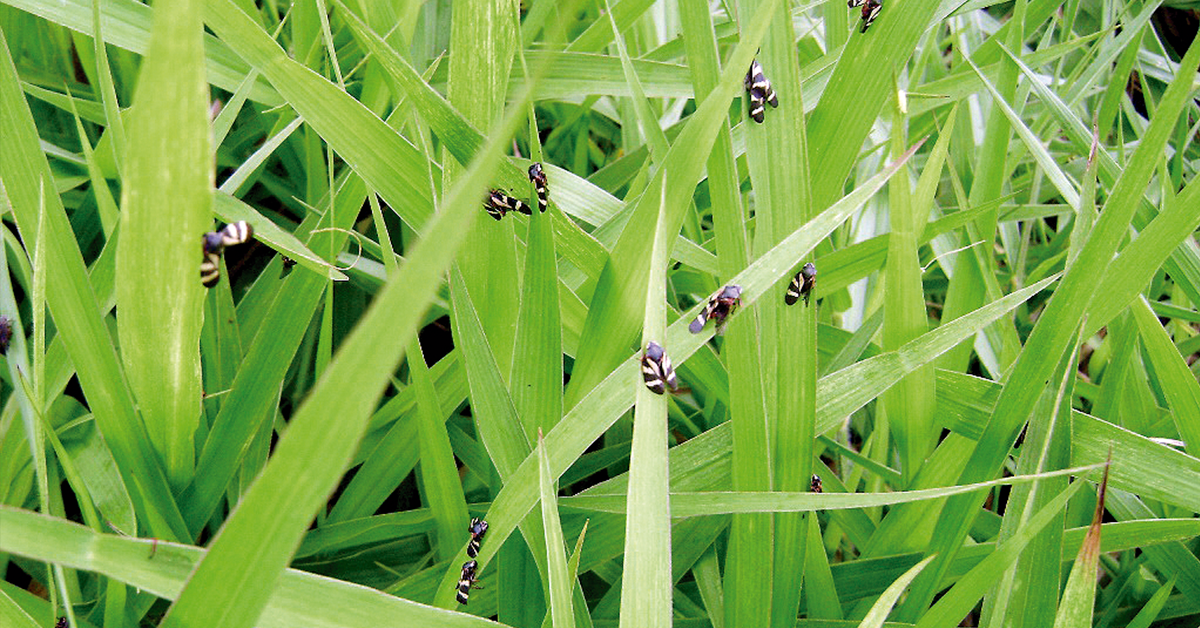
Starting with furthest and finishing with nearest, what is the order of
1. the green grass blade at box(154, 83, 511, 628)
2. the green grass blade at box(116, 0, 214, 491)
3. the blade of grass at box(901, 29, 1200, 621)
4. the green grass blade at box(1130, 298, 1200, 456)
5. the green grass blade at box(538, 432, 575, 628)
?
1. the green grass blade at box(1130, 298, 1200, 456)
2. the blade of grass at box(901, 29, 1200, 621)
3. the green grass blade at box(538, 432, 575, 628)
4. the green grass blade at box(116, 0, 214, 491)
5. the green grass blade at box(154, 83, 511, 628)

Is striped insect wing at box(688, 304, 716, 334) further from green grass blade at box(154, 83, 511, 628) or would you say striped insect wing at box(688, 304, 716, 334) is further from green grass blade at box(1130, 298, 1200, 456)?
green grass blade at box(1130, 298, 1200, 456)

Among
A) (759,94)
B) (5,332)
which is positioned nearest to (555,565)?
(759,94)

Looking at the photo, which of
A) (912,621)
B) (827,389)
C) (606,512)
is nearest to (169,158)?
(606,512)

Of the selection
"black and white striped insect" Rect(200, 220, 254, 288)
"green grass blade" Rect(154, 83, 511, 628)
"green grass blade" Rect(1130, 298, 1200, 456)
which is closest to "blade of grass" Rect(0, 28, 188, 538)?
"black and white striped insect" Rect(200, 220, 254, 288)

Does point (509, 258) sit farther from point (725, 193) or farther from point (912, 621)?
point (912, 621)

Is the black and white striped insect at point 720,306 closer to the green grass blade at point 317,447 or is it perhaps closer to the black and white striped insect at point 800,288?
the black and white striped insect at point 800,288

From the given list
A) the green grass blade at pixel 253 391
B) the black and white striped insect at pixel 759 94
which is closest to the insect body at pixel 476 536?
the green grass blade at pixel 253 391
